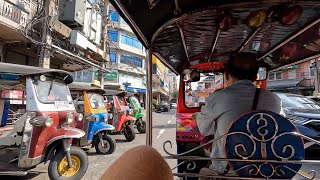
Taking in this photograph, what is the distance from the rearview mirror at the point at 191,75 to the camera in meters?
4.48

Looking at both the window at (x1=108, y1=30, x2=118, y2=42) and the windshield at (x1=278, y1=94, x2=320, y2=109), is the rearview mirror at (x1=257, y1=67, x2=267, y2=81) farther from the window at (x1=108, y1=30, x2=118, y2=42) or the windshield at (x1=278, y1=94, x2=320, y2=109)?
the window at (x1=108, y1=30, x2=118, y2=42)

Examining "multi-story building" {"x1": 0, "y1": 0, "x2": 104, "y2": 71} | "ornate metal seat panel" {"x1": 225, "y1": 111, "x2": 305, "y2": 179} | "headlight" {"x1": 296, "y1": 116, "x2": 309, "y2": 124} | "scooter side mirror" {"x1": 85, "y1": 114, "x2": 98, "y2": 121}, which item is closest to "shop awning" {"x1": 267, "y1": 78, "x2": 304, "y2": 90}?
"multi-story building" {"x1": 0, "y1": 0, "x2": 104, "y2": 71}

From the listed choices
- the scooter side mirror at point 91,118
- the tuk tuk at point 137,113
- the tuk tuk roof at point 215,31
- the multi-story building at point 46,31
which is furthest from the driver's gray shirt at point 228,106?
the multi-story building at point 46,31

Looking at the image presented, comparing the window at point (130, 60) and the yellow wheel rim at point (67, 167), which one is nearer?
the yellow wheel rim at point (67, 167)

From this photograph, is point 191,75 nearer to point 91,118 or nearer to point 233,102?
point 233,102

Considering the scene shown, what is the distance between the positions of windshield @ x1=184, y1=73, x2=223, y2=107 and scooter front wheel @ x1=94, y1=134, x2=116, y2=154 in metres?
3.61

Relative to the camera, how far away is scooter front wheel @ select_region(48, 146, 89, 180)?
462 cm

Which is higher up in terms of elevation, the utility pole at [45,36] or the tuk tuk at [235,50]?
the utility pole at [45,36]

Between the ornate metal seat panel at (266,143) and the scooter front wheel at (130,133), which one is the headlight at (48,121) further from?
the scooter front wheel at (130,133)

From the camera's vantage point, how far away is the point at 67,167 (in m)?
4.79

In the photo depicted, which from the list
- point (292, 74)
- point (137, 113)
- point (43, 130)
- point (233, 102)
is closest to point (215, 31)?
point (233, 102)

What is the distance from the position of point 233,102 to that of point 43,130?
11.7 feet

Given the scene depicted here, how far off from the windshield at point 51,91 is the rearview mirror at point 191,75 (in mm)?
2526

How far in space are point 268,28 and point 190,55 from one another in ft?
5.16
